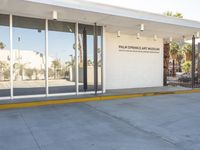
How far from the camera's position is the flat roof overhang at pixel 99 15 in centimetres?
714

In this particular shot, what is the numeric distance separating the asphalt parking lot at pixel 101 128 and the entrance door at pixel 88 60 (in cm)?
224

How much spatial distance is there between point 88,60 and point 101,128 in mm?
5188

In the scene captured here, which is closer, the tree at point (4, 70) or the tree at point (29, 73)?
the tree at point (4, 70)

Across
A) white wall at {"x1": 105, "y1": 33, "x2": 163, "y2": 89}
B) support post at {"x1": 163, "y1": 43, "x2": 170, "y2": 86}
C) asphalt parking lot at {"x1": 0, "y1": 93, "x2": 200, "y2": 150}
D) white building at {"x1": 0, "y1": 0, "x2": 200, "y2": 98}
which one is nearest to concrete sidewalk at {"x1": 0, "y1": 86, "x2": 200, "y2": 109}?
asphalt parking lot at {"x1": 0, "y1": 93, "x2": 200, "y2": 150}

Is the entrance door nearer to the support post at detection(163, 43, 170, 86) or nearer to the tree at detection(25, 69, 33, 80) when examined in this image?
the tree at detection(25, 69, 33, 80)

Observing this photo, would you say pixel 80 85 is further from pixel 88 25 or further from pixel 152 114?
pixel 152 114

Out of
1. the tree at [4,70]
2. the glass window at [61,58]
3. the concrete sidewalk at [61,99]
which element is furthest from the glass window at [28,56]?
the concrete sidewalk at [61,99]

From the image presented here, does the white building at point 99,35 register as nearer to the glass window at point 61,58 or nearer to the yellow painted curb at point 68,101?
the glass window at point 61,58

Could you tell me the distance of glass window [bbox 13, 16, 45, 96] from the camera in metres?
8.23

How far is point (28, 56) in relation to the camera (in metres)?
8.44

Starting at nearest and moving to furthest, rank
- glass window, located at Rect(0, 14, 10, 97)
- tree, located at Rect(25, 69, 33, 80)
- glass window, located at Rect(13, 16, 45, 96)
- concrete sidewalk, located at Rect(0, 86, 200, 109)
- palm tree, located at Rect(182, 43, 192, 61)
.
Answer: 1. concrete sidewalk, located at Rect(0, 86, 200, 109)
2. glass window, located at Rect(0, 14, 10, 97)
3. glass window, located at Rect(13, 16, 45, 96)
4. tree, located at Rect(25, 69, 33, 80)
5. palm tree, located at Rect(182, 43, 192, 61)

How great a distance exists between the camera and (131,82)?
39.7 ft

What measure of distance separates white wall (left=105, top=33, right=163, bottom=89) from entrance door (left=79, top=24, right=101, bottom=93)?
1.63m

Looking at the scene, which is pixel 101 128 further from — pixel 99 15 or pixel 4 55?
pixel 4 55
